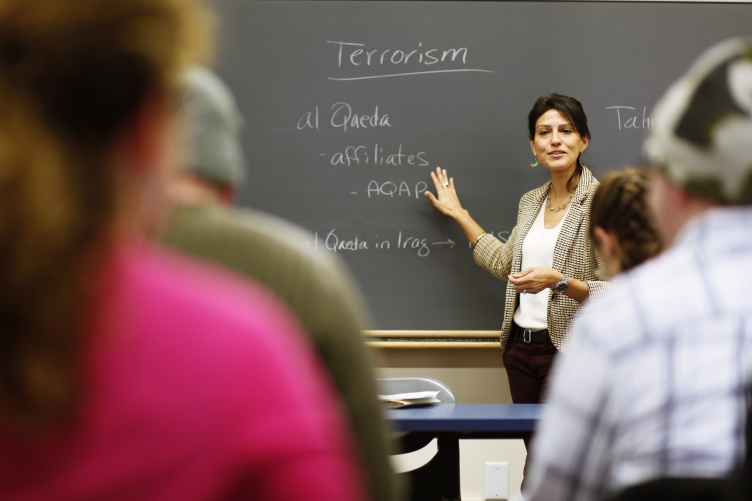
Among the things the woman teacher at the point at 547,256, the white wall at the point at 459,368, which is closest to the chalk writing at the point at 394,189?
the woman teacher at the point at 547,256

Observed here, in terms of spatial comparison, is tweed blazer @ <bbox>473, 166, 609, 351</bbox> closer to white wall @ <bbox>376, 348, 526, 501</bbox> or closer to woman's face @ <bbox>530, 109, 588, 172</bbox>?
woman's face @ <bbox>530, 109, 588, 172</bbox>

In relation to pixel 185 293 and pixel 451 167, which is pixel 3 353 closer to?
pixel 185 293

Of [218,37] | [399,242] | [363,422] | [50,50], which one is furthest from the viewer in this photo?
[399,242]

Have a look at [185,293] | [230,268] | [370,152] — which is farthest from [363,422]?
[370,152]

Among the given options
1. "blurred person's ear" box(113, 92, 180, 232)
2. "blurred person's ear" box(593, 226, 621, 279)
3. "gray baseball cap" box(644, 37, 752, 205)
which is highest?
"gray baseball cap" box(644, 37, 752, 205)

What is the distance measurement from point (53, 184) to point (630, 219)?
138 centimetres

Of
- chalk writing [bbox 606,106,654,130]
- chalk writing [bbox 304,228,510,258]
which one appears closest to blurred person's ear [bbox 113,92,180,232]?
chalk writing [bbox 304,228,510,258]

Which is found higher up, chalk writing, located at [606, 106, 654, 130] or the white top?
chalk writing, located at [606, 106, 654, 130]

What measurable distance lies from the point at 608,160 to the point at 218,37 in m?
3.35

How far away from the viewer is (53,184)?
1.67 feet

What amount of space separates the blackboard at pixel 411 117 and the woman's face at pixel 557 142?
0.33m

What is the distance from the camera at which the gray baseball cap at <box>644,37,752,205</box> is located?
115cm

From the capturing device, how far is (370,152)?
150 inches

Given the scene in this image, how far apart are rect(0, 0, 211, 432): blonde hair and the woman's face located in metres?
3.00
